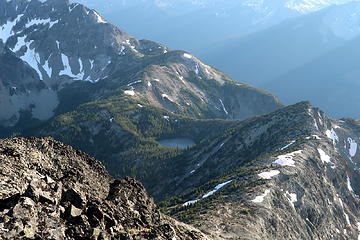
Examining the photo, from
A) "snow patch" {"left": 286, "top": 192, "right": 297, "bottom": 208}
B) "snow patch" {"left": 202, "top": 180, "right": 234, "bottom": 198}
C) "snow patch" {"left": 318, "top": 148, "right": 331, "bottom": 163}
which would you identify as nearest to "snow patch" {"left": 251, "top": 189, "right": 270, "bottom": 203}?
"snow patch" {"left": 286, "top": 192, "right": 297, "bottom": 208}

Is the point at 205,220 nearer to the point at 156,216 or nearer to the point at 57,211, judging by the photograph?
the point at 156,216

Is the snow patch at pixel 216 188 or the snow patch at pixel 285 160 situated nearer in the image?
the snow patch at pixel 216 188

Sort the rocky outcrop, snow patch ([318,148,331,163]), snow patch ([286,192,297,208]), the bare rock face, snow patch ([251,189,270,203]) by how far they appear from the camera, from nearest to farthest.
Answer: the bare rock face < the rocky outcrop < snow patch ([251,189,270,203]) < snow patch ([286,192,297,208]) < snow patch ([318,148,331,163])

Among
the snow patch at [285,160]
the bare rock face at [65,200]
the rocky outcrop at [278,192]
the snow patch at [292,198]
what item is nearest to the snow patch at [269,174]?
the rocky outcrop at [278,192]

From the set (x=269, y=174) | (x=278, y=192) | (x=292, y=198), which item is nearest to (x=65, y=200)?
(x=278, y=192)

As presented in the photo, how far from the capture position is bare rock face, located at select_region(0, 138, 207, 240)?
138 feet

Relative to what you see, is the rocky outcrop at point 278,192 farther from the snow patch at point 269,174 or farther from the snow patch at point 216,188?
the snow patch at point 269,174

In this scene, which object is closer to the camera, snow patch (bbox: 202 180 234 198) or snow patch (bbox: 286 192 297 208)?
snow patch (bbox: 286 192 297 208)

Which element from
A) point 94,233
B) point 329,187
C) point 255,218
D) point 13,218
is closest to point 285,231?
point 255,218

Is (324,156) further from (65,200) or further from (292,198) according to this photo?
(65,200)

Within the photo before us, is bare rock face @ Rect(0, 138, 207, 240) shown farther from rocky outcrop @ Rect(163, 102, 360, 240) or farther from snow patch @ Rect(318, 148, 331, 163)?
snow patch @ Rect(318, 148, 331, 163)

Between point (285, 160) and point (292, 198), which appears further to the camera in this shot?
point (285, 160)

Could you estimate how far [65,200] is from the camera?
48594mm

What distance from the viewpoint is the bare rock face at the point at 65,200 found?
4197 centimetres
